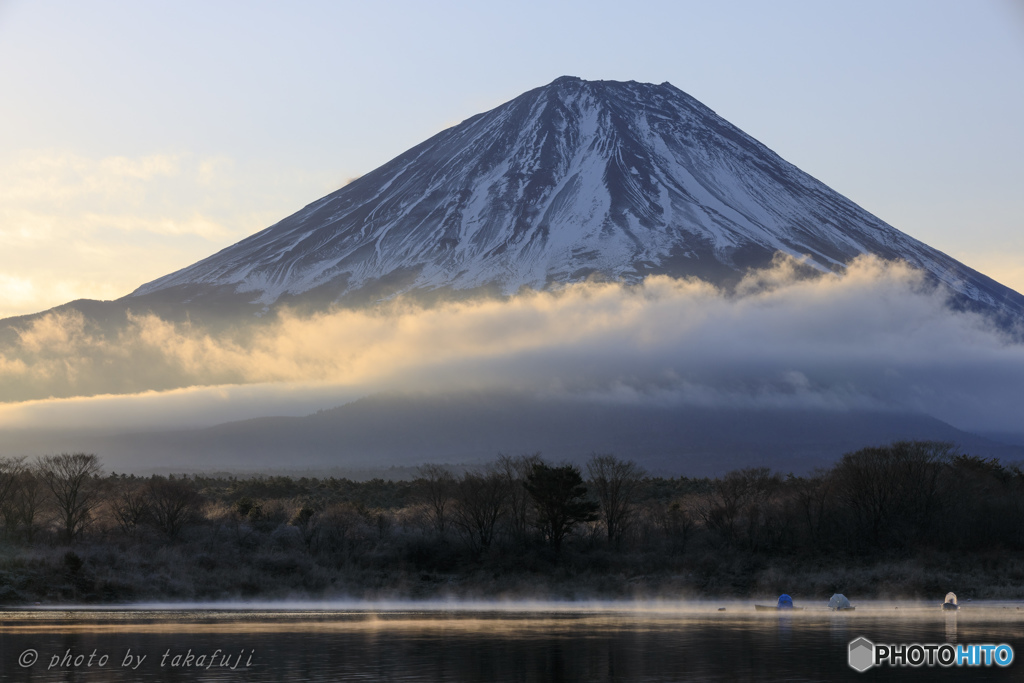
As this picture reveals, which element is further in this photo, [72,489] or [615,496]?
A: [72,489]

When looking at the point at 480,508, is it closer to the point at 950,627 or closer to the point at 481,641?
the point at 481,641

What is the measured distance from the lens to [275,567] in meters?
57.5

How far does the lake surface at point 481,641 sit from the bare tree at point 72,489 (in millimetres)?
18560

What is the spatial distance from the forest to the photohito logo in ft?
65.2

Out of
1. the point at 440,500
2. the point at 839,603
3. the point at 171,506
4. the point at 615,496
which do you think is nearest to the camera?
the point at 839,603

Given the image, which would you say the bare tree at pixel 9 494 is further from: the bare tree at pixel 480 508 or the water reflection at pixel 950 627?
the water reflection at pixel 950 627

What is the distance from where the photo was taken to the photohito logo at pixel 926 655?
31.1 m

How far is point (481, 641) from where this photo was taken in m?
36.3

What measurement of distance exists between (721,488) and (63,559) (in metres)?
43.0

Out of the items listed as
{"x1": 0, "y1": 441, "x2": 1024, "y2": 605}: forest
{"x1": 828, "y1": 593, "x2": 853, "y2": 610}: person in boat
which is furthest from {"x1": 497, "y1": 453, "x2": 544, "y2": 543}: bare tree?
{"x1": 828, "y1": 593, "x2": 853, "y2": 610}: person in boat

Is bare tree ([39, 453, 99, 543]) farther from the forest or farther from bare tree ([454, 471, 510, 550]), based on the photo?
bare tree ([454, 471, 510, 550])

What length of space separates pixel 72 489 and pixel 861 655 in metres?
51.5

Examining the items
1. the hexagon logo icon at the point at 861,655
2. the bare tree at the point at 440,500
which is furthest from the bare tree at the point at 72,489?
the hexagon logo icon at the point at 861,655

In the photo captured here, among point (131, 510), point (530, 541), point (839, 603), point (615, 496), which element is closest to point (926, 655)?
point (839, 603)
